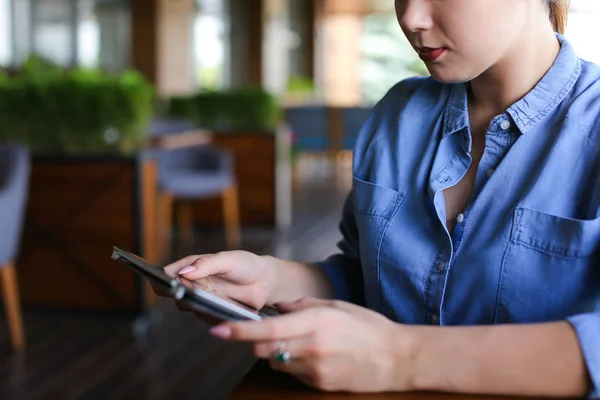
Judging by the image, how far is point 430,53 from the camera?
3.19 ft

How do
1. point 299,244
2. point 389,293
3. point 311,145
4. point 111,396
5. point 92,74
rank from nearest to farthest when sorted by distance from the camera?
point 389,293
point 111,396
point 92,74
point 299,244
point 311,145

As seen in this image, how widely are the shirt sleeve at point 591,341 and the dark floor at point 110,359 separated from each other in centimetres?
225

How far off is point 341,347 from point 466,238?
307 mm

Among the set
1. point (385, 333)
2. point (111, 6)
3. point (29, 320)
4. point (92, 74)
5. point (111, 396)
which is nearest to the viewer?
point (385, 333)

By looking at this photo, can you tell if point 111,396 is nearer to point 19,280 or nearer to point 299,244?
point 19,280

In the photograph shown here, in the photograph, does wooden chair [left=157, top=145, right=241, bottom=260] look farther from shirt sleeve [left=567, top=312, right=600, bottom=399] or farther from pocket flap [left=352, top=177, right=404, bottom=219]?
shirt sleeve [left=567, top=312, right=600, bottom=399]

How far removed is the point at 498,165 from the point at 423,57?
Answer: 0.60 feet

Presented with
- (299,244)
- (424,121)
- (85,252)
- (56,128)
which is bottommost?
(299,244)

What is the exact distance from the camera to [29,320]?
3.85 m

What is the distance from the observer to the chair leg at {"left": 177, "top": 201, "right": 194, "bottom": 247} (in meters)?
5.96

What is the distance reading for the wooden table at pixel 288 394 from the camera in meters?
0.81

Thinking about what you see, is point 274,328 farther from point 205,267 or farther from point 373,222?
point 373,222

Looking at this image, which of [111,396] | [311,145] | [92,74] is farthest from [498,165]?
[311,145]

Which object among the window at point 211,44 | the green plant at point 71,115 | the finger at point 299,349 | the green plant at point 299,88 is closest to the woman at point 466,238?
the finger at point 299,349
